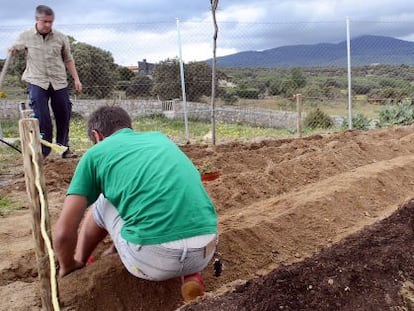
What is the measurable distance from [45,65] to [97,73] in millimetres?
5319

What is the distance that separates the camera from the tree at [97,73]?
11953mm

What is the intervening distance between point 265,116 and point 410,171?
8327 mm

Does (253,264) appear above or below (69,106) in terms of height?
below

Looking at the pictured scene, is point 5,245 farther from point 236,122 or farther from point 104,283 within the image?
point 236,122

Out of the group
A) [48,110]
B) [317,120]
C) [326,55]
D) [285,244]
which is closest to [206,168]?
[285,244]

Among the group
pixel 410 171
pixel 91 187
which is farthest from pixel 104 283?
pixel 410 171

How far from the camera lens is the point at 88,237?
332 cm

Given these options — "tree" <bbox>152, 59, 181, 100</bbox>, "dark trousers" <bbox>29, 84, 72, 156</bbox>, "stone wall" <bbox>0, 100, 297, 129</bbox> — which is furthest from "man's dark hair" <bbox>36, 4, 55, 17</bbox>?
"tree" <bbox>152, 59, 181, 100</bbox>

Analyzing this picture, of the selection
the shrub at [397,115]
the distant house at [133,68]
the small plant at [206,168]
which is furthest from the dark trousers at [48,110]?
the shrub at [397,115]

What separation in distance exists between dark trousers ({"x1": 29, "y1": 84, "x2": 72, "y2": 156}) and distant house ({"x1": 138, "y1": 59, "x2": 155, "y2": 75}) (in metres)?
4.48

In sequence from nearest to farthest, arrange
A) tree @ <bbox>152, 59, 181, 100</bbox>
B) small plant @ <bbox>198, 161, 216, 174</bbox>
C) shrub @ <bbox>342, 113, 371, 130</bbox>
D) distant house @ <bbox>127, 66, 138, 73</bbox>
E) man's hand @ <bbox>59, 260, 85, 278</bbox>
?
man's hand @ <bbox>59, 260, 85, 278</bbox>, small plant @ <bbox>198, 161, 216, 174</bbox>, distant house @ <bbox>127, 66, 138, 73</bbox>, shrub @ <bbox>342, 113, 371, 130</bbox>, tree @ <bbox>152, 59, 181, 100</bbox>

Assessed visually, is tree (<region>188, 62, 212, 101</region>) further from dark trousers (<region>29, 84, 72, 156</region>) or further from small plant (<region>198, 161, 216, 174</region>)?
small plant (<region>198, 161, 216, 174</region>)

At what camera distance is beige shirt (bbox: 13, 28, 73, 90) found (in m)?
7.15

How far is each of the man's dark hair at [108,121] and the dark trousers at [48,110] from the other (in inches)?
165
